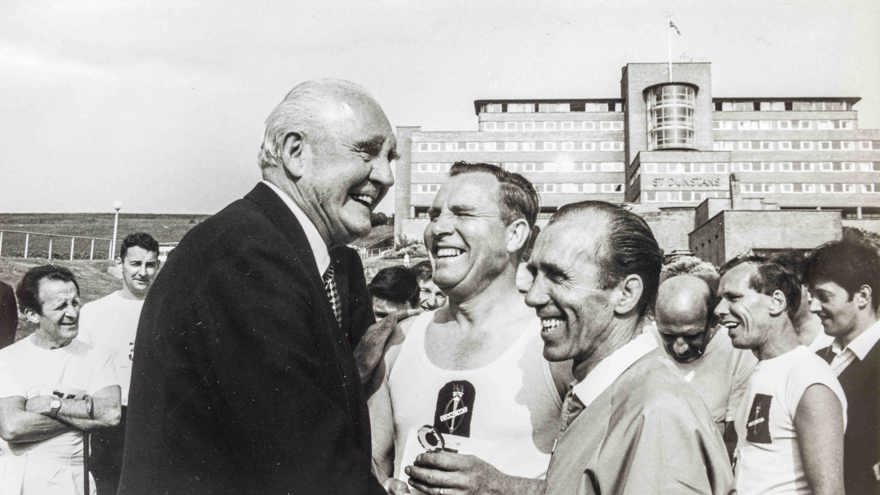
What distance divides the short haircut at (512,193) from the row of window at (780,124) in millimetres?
83793

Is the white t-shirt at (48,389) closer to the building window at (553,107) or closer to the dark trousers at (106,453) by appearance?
the dark trousers at (106,453)

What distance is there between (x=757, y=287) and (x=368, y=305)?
2381mm

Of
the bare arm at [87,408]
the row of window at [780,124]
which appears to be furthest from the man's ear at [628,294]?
the row of window at [780,124]

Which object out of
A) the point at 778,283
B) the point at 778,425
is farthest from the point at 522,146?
the point at 778,425

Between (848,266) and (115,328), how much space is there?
496cm

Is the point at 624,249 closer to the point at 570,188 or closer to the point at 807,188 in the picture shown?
the point at 570,188

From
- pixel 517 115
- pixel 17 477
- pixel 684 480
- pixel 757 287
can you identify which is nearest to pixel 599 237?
pixel 684 480

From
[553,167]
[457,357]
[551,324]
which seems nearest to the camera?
[551,324]

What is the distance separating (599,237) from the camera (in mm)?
2447

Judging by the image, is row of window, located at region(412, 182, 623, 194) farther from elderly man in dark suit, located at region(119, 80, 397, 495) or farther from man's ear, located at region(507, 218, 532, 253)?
elderly man in dark suit, located at region(119, 80, 397, 495)

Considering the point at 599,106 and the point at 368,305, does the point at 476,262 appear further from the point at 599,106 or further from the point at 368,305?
the point at 599,106

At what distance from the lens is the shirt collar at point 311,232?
2257mm

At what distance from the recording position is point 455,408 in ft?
9.89

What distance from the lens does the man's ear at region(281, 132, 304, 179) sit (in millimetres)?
2262
